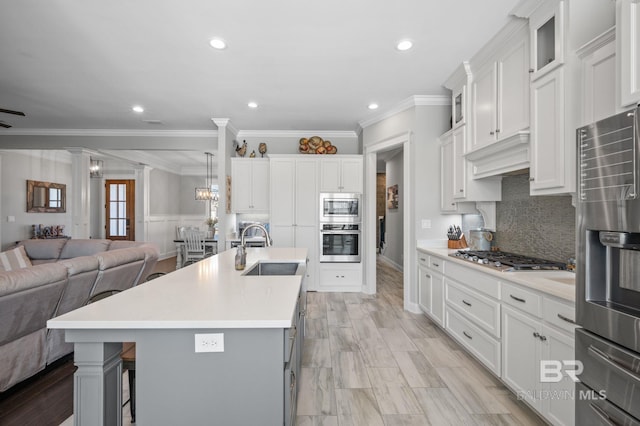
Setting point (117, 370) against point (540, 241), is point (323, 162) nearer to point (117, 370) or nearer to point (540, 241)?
point (540, 241)

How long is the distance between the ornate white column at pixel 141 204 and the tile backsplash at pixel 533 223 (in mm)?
7886

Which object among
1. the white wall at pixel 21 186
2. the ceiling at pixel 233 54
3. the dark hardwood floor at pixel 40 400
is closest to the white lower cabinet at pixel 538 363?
the ceiling at pixel 233 54

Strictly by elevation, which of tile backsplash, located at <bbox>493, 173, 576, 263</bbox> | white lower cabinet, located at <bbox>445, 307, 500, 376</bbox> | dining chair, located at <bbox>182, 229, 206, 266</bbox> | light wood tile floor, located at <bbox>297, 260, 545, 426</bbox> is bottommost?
light wood tile floor, located at <bbox>297, 260, 545, 426</bbox>

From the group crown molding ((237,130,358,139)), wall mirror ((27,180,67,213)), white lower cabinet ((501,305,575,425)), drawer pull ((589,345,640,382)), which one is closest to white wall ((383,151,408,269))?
crown molding ((237,130,358,139))

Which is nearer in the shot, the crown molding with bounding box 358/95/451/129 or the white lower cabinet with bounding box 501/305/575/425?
the white lower cabinet with bounding box 501/305/575/425

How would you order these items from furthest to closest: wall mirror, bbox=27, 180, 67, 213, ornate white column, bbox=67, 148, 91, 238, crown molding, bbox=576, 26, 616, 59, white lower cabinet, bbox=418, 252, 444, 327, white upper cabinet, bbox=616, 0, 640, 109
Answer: wall mirror, bbox=27, 180, 67, 213 < ornate white column, bbox=67, 148, 91, 238 < white lower cabinet, bbox=418, 252, 444, 327 < crown molding, bbox=576, 26, 616, 59 < white upper cabinet, bbox=616, 0, 640, 109

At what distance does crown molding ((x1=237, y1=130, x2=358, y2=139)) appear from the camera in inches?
221

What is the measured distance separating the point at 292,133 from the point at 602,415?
5135 millimetres

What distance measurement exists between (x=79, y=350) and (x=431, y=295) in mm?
3125

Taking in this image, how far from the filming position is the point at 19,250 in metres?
3.53

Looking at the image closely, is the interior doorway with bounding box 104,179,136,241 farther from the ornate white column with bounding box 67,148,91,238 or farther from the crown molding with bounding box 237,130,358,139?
the crown molding with bounding box 237,130,358,139

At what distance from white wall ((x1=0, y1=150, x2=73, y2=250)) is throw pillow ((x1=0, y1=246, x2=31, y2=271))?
2670 mm

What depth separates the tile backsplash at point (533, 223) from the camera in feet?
7.65

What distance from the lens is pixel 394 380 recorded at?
94.7 inches
